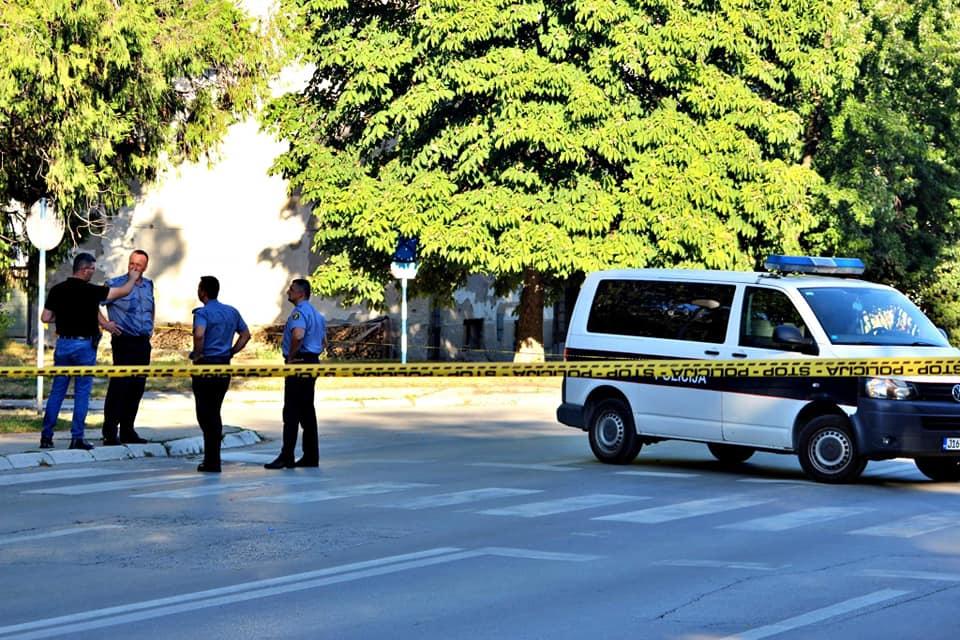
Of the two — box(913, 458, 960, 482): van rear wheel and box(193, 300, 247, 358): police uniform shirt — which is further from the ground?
box(193, 300, 247, 358): police uniform shirt

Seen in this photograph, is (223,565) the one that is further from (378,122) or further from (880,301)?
(378,122)

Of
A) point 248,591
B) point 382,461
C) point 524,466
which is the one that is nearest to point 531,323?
point 382,461

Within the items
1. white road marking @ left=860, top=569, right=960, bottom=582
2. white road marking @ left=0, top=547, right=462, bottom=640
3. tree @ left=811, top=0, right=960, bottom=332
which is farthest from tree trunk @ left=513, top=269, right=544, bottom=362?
white road marking @ left=860, top=569, right=960, bottom=582

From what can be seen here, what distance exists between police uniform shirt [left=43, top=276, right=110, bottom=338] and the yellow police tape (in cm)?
115

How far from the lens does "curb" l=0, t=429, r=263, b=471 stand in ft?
54.0

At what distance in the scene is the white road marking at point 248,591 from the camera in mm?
8508

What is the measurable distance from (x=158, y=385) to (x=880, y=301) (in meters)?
16.2

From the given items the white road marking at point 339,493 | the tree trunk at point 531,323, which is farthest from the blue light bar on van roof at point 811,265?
the tree trunk at point 531,323

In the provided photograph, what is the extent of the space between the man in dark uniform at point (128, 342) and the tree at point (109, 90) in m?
4.01

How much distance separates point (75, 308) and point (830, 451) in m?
7.48

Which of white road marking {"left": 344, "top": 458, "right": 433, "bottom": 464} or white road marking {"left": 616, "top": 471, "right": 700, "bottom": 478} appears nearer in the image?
white road marking {"left": 616, "top": 471, "right": 700, "bottom": 478}

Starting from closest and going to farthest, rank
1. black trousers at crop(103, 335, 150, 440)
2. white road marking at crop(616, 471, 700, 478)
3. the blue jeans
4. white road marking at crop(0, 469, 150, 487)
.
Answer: white road marking at crop(0, 469, 150, 487) < white road marking at crop(616, 471, 700, 478) < the blue jeans < black trousers at crop(103, 335, 150, 440)

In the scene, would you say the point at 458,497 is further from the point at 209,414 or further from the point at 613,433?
the point at 613,433

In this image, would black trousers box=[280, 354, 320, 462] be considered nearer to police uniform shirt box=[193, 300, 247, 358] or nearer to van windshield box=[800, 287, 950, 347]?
police uniform shirt box=[193, 300, 247, 358]
